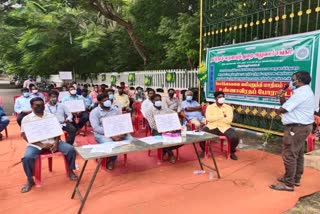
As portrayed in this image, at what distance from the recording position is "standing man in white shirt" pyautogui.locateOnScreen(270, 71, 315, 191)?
3617 millimetres

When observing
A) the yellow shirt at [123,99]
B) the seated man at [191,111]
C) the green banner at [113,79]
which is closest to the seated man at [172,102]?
the seated man at [191,111]

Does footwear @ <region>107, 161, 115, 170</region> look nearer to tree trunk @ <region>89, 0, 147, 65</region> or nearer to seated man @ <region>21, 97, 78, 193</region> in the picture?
seated man @ <region>21, 97, 78, 193</region>

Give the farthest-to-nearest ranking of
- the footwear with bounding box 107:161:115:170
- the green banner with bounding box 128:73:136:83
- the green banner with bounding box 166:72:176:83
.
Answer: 1. the green banner with bounding box 128:73:136:83
2. the green banner with bounding box 166:72:176:83
3. the footwear with bounding box 107:161:115:170

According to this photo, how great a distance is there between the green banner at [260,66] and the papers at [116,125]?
3.27m

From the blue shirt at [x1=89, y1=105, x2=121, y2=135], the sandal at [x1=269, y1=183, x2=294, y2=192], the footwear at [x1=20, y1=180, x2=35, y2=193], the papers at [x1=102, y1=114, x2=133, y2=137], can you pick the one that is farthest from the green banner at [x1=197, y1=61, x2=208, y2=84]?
the footwear at [x1=20, y1=180, x2=35, y2=193]

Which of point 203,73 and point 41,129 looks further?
point 203,73

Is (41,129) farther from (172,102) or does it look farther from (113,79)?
(113,79)

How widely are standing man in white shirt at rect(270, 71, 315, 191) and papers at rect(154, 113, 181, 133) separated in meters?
1.67

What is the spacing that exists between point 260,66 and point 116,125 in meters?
3.63

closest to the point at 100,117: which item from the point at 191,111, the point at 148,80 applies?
the point at 191,111

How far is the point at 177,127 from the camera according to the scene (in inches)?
182

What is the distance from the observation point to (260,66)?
613cm

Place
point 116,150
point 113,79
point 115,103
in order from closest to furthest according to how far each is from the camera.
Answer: point 116,150 < point 115,103 < point 113,79

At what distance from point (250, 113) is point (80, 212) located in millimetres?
4732
